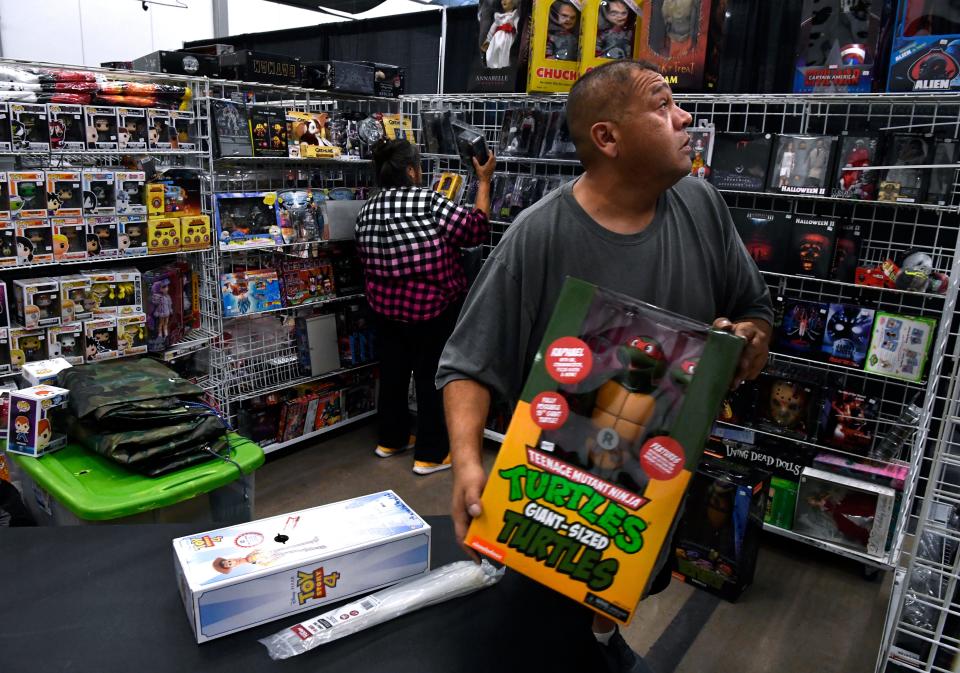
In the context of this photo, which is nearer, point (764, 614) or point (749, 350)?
point (749, 350)

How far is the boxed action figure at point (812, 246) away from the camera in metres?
2.86

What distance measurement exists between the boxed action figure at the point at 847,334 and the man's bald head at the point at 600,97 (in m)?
1.90

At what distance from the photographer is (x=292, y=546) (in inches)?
47.9

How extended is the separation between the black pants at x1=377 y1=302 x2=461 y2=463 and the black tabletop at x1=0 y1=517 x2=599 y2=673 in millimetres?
2383

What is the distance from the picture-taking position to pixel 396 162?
138 inches

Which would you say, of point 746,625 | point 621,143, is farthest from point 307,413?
point 621,143

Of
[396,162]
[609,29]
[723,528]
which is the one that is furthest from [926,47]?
[396,162]

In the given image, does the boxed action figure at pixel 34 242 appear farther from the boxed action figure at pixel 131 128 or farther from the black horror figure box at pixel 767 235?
the black horror figure box at pixel 767 235

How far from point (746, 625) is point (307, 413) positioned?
8.16ft

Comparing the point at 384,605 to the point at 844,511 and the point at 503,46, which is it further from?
the point at 503,46

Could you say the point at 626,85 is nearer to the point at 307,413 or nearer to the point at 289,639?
the point at 289,639

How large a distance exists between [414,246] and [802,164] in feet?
5.69

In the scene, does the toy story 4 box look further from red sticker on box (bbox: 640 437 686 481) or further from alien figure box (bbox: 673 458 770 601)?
alien figure box (bbox: 673 458 770 601)

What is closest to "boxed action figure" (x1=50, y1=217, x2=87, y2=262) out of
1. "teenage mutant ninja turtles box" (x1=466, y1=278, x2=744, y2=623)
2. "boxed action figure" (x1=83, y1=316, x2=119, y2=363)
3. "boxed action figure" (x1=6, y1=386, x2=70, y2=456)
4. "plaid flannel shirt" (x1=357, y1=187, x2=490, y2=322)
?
"boxed action figure" (x1=83, y1=316, x2=119, y2=363)
